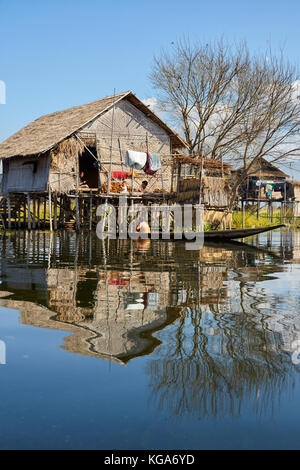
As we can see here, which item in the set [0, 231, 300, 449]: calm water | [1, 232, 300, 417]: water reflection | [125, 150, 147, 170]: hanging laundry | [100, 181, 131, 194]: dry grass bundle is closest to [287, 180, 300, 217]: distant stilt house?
[125, 150, 147, 170]: hanging laundry

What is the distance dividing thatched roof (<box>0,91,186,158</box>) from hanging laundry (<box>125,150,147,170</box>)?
2207 mm

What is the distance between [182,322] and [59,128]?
19266 millimetres

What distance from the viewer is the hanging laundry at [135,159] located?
68.0 ft

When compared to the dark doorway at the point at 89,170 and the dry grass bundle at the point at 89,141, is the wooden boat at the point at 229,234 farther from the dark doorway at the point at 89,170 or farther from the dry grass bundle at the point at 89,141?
the dark doorway at the point at 89,170

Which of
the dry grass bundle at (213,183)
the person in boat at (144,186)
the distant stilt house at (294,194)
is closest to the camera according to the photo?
the dry grass bundle at (213,183)

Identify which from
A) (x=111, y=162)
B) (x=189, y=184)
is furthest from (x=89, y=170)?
(x=189, y=184)

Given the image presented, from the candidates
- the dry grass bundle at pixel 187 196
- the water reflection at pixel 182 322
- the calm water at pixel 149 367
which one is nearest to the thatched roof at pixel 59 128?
the dry grass bundle at pixel 187 196

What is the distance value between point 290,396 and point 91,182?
2491 cm

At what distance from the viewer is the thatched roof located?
67.8 ft

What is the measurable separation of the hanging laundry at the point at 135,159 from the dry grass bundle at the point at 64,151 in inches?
82.4

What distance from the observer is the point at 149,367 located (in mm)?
3031

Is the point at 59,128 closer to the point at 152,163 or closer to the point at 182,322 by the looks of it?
the point at 152,163
